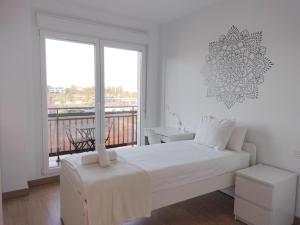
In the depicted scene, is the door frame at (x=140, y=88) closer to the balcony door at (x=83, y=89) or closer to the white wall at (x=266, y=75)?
the balcony door at (x=83, y=89)

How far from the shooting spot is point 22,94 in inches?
119

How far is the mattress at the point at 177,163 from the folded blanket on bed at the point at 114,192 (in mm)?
81

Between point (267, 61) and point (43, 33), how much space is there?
3.02m

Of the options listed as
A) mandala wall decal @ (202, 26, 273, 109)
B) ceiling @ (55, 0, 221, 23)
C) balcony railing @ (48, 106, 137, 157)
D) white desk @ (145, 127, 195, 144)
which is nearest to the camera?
mandala wall decal @ (202, 26, 273, 109)

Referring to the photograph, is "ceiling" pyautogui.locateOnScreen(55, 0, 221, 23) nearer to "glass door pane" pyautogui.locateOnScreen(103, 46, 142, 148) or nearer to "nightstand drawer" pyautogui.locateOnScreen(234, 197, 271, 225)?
"glass door pane" pyautogui.locateOnScreen(103, 46, 142, 148)

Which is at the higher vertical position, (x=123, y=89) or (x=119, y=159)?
(x=123, y=89)

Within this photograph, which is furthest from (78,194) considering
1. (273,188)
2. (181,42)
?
(181,42)

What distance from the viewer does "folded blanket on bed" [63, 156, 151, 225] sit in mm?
1752

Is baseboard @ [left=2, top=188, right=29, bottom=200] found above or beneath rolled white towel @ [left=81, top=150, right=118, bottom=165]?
beneath

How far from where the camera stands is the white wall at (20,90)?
2.88 m

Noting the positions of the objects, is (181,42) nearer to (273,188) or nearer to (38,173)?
(273,188)

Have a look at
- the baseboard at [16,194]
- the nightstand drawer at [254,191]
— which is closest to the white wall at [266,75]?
the nightstand drawer at [254,191]

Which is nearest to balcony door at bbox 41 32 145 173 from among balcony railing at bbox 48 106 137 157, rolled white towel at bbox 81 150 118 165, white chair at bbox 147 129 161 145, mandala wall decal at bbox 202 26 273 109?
balcony railing at bbox 48 106 137 157

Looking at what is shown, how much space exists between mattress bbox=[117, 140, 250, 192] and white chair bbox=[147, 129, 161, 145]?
82cm
